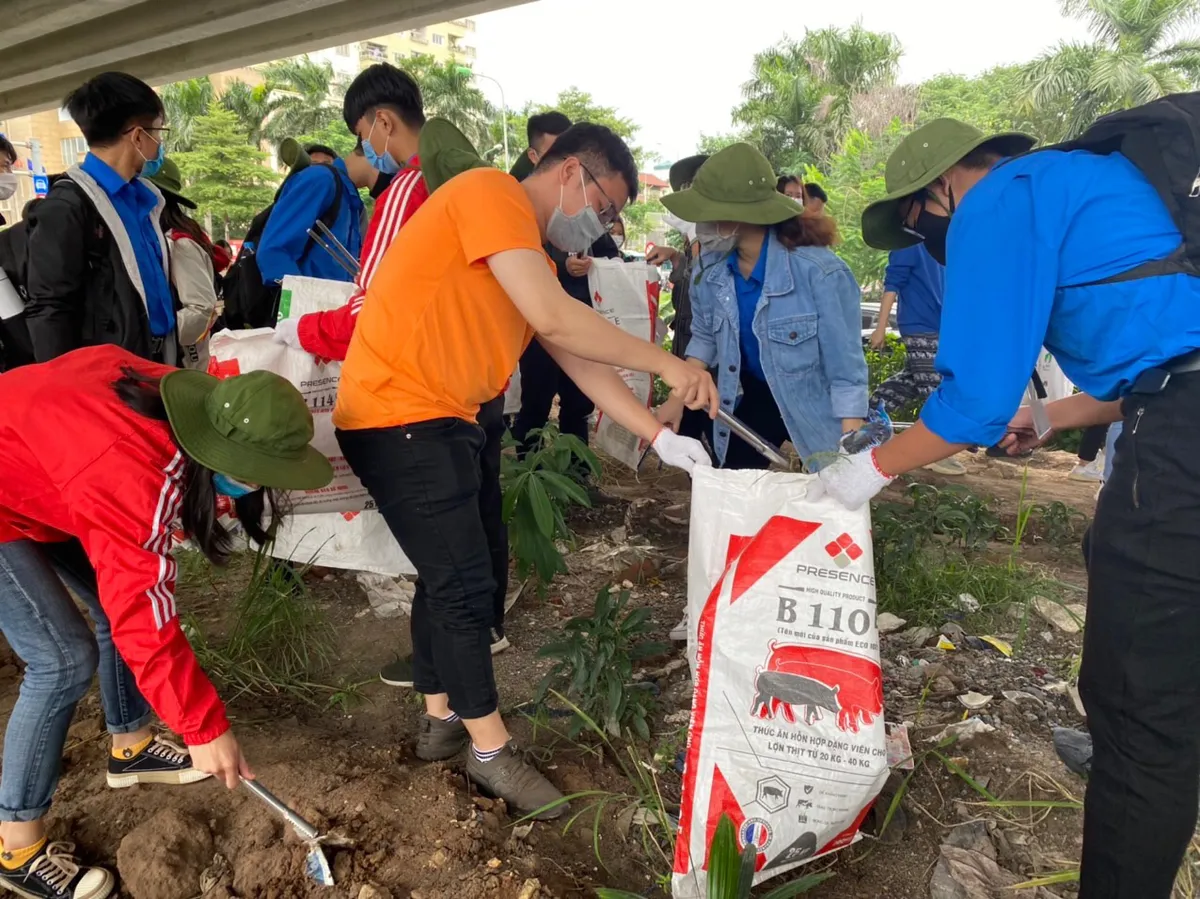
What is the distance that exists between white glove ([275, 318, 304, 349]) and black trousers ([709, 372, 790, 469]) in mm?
1421

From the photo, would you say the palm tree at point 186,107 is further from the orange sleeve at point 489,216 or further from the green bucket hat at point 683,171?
the orange sleeve at point 489,216

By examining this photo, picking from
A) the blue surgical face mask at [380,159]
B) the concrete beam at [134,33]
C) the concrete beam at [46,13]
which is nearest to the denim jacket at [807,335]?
the blue surgical face mask at [380,159]

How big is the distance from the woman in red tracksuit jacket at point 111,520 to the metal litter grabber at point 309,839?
5.3 inches

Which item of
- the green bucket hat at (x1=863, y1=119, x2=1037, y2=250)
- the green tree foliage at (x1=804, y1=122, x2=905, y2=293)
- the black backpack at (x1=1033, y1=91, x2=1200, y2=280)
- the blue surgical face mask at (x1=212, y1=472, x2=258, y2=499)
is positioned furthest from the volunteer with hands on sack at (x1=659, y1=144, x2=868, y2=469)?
the green tree foliage at (x1=804, y1=122, x2=905, y2=293)

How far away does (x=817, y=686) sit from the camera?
154 centimetres

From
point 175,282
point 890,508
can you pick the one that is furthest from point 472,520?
point 890,508

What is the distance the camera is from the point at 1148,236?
1226 mm

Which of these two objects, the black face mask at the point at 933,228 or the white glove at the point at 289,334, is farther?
the white glove at the point at 289,334

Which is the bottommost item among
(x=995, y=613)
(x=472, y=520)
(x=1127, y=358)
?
(x=995, y=613)

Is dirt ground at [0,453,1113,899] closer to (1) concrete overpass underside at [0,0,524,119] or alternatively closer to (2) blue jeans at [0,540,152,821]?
(2) blue jeans at [0,540,152,821]

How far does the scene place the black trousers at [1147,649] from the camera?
1.23 metres

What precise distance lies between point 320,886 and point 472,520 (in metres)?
0.83

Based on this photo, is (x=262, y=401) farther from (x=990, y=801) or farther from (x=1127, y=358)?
(x=990, y=801)

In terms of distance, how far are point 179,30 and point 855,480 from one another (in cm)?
700
